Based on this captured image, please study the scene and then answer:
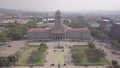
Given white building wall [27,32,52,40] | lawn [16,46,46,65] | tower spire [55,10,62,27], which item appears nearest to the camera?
lawn [16,46,46,65]

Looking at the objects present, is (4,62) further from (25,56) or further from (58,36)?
(58,36)

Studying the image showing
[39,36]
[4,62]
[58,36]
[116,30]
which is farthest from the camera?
[116,30]

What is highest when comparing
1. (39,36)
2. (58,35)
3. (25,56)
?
(58,35)

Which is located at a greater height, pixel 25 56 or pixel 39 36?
pixel 25 56

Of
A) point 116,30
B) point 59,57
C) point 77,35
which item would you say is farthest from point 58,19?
point 59,57

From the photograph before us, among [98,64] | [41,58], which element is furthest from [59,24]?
[98,64]

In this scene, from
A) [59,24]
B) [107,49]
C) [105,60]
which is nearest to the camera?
[105,60]

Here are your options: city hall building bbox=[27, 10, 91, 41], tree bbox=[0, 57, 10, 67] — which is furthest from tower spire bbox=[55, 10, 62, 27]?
tree bbox=[0, 57, 10, 67]

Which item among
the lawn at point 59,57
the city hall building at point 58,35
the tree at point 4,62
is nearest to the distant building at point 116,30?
the city hall building at point 58,35

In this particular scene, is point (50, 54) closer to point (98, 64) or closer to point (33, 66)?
point (33, 66)

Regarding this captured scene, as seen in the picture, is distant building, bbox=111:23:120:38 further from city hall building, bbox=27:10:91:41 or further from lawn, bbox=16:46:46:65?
lawn, bbox=16:46:46:65

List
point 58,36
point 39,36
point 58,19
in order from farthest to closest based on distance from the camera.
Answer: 1. point 39,36
2. point 58,19
3. point 58,36
